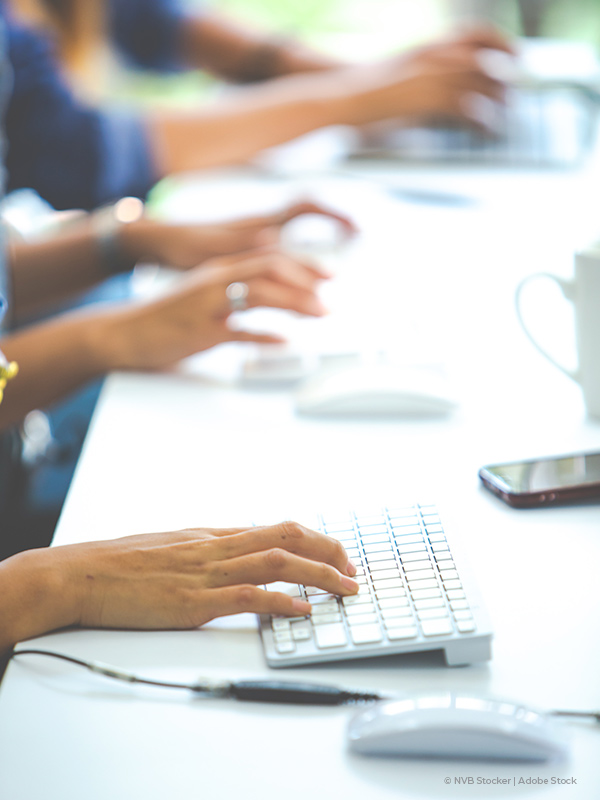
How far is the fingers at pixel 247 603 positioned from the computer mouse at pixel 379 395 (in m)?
0.26

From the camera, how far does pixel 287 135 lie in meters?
1.39

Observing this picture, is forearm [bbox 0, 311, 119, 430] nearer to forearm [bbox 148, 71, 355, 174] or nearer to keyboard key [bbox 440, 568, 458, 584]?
keyboard key [bbox 440, 568, 458, 584]

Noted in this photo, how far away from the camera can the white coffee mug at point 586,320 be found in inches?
25.3

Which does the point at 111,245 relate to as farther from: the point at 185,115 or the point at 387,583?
the point at 387,583

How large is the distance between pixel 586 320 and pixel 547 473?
0.43 ft

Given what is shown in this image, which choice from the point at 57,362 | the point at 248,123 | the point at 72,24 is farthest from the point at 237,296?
the point at 72,24

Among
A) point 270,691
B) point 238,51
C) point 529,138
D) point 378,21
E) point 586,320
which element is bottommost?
point 270,691

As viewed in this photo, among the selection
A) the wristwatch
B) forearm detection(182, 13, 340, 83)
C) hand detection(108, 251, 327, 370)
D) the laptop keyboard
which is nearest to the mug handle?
hand detection(108, 251, 327, 370)

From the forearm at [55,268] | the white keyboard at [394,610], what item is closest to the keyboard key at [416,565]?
the white keyboard at [394,610]

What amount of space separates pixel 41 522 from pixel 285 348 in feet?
1.09

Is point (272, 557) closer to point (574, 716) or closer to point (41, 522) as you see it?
point (574, 716)

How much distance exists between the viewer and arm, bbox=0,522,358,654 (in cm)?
47

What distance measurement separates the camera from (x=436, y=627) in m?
0.44

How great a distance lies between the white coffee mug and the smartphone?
8 centimetres
